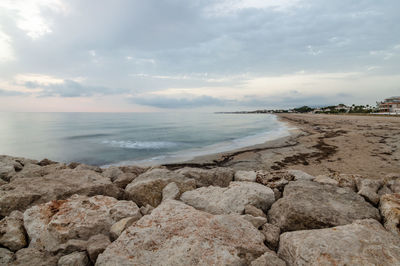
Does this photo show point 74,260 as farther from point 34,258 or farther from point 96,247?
point 34,258

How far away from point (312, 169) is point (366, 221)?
8.56 meters

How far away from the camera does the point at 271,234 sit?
3.07 metres

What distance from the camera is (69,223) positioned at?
3.34 m

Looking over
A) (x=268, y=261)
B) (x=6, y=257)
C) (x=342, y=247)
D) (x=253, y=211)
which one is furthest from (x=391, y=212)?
A: (x=6, y=257)

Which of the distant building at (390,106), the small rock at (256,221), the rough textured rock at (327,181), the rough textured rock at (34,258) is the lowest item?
the rough textured rock at (34,258)

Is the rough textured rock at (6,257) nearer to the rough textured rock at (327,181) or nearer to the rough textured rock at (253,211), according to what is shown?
the rough textured rock at (253,211)

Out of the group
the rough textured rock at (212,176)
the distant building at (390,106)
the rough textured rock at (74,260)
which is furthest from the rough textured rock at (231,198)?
the distant building at (390,106)

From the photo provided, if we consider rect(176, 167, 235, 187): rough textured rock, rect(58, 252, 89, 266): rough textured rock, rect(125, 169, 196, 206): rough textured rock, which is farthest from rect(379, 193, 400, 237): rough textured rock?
rect(58, 252, 89, 266): rough textured rock

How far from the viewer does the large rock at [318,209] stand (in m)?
3.31

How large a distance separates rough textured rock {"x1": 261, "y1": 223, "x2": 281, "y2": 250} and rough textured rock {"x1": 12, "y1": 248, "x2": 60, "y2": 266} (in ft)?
10.6

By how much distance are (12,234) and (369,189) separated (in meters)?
7.18

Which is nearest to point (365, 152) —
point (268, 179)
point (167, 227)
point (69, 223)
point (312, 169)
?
point (312, 169)

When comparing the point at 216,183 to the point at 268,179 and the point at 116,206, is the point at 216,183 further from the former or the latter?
the point at 116,206

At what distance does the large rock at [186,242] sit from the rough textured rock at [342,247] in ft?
1.44
